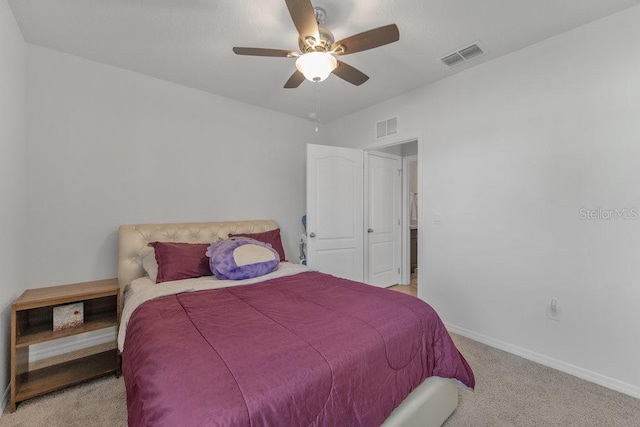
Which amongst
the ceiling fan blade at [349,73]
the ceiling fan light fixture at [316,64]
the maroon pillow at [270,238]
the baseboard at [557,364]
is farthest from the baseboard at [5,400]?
the baseboard at [557,364]

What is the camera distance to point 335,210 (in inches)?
144

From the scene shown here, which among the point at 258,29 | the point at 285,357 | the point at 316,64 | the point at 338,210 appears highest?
the point at 258,29

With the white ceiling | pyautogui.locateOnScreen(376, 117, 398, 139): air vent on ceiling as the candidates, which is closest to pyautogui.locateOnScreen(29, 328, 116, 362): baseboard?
the white ceiling

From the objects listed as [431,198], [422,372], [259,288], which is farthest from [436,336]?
[431,198]

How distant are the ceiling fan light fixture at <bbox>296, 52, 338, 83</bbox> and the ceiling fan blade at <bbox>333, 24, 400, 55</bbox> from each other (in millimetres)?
120

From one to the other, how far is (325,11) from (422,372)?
2.42 metres

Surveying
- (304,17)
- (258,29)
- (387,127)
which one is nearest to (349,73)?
(304,17)

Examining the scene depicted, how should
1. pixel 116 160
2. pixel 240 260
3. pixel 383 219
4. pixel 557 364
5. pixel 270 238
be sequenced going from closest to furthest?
pixel 557 364
pixel 240 260
pixel 116 160
pixel 270 238
pixel 383 219

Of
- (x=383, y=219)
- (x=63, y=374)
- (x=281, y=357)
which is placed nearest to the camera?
(x=281, y=357)

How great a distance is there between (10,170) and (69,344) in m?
1.56

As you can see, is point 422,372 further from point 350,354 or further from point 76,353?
point 76,353

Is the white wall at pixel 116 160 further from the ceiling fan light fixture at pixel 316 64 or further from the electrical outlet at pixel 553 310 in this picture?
the electrical outlet at pixel 553 310

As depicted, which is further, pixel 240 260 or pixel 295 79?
pixel 240 260
